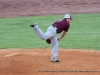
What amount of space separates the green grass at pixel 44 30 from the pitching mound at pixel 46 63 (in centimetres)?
165

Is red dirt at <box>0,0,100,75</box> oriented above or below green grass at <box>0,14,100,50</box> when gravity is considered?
above

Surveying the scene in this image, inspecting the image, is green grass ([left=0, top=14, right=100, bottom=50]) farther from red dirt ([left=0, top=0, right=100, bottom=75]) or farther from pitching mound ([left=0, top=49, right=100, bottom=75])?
pitching mound ([left=0, top=49, right=100, bottom=75])

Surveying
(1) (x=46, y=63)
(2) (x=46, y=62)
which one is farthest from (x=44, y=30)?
(1) (x=46, y=63)

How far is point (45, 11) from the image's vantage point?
22953mm

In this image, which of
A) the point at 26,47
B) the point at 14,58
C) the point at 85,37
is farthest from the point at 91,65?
the point at 85,37

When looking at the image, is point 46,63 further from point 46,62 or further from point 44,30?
point 44,30

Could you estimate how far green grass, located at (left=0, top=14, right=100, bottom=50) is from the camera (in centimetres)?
1314

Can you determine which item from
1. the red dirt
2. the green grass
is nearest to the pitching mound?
the red dirt

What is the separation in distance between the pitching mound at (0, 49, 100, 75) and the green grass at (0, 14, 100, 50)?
1651 millimetres

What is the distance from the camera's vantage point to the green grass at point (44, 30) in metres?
13.1

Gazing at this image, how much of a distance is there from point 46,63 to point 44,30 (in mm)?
6702

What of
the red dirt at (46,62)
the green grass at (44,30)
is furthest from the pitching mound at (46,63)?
the green grass at (44,30)

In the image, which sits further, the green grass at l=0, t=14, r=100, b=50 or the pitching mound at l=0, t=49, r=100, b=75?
the green grass at l=0, t=14, r=100, b=50

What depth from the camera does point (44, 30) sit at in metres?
16.2
